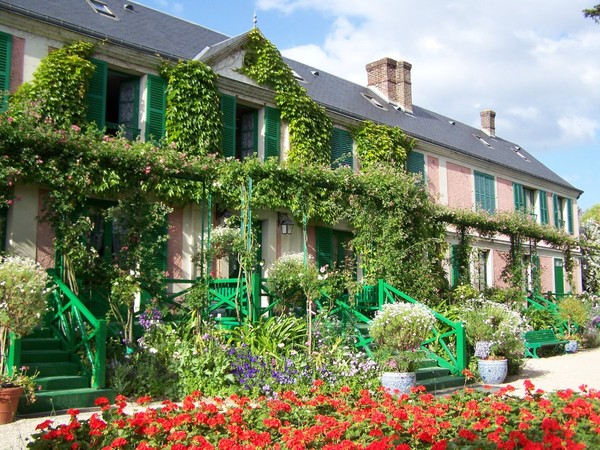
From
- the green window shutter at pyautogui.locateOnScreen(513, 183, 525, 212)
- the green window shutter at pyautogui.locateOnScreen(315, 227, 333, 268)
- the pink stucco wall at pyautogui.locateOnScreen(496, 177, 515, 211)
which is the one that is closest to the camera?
the green window shutter at pyautogui.locateOnScreen(315, 227, 333, 268)

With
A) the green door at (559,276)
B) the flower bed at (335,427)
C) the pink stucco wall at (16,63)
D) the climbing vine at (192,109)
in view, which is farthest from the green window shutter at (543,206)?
the flower bed at (335,427)

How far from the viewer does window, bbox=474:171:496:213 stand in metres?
19.7

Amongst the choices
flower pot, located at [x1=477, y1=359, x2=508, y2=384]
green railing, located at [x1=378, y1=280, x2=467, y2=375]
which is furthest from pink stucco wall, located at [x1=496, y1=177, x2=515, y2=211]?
flower pot, located at [x1=477, y1=359, x2=508, y2=384]

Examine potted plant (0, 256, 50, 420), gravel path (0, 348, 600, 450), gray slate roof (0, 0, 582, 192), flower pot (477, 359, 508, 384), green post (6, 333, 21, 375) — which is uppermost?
gray slate roof (0, 0, 582, 192)

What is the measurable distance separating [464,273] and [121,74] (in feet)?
27.6

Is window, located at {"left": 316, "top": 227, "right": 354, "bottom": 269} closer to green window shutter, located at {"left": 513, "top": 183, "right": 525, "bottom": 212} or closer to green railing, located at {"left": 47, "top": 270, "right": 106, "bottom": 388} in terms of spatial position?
green railing, located at {"left": 47, "top": 270, "right": 106, "bottom": 388}

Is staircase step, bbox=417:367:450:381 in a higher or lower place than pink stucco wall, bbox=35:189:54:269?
lower

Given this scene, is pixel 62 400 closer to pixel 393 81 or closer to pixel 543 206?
pixel 393 81

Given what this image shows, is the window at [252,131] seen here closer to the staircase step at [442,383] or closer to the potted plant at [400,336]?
the potted plant at [400,336]

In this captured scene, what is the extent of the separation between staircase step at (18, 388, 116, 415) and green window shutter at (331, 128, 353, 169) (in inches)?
361

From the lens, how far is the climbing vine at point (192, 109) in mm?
11617

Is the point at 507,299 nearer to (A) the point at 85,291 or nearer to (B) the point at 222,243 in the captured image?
(B) the point at 222,243

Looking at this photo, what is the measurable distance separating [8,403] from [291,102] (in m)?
9.46

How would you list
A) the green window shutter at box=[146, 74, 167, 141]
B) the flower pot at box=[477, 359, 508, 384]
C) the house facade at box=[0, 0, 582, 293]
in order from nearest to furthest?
the flower pot at box=[477, 359, 508, 384] → the house facade at box=[0, 0, 582, 293] → the green window shutter at box=[146, 74, 167, 141]
